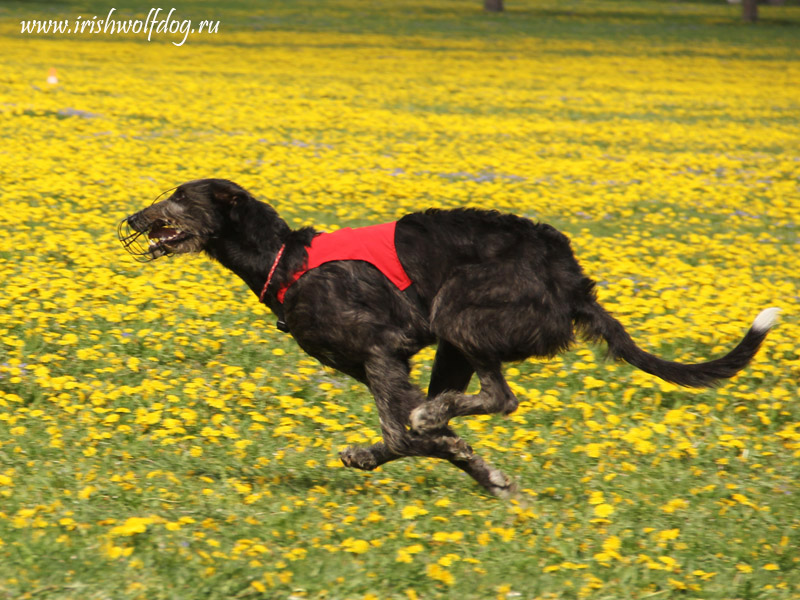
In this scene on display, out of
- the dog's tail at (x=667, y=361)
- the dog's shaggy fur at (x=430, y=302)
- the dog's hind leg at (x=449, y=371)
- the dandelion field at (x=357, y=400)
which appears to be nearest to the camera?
the dandelion field at (x=357, y=400)

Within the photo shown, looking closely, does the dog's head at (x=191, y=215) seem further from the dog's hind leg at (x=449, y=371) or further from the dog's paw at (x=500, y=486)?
the dog's paw at (x=500, y=486)

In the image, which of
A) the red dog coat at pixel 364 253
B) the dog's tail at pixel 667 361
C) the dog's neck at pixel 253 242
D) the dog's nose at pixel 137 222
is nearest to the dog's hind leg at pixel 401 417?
the red dog coat at pixel 364 253

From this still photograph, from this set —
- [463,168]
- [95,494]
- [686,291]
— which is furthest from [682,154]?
[95,494]

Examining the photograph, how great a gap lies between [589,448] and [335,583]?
7.49ft

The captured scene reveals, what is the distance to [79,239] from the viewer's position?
10.8 m

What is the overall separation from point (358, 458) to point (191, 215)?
166cm

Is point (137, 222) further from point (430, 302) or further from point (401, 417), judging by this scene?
point (401, 417)

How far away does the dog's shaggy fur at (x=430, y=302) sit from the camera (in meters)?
5.40

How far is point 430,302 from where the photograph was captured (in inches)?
220

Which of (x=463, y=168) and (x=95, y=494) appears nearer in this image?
(x=95, y=494)

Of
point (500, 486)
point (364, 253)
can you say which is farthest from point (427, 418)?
point (364, 253)

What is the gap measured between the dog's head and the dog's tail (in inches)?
79.0

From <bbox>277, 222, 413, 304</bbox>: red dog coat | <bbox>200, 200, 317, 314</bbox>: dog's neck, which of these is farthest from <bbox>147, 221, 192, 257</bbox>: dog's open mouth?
<bbox>277, 222, 413, 304</bbox>: red dog coat

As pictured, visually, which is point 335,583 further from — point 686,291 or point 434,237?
point 686,291
